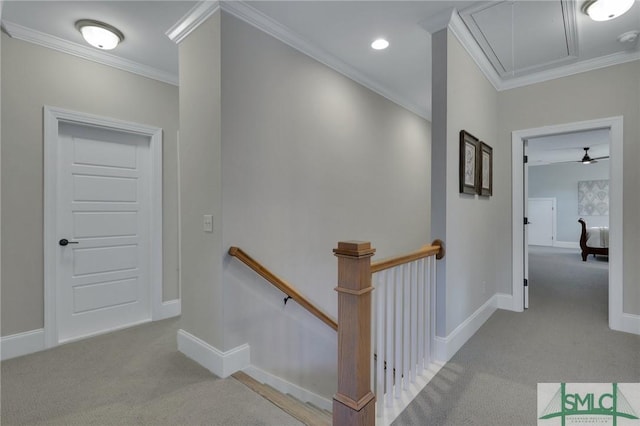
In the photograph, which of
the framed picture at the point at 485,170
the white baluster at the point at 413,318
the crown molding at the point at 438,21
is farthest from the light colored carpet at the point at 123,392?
the crown molding at the point at 438,21

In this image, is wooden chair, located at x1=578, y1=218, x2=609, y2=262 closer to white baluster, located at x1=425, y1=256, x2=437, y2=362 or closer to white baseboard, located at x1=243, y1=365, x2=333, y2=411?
white baluster, located at x1=425, y1=256, x2=437, y2=362

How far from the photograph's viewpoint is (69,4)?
221 cm

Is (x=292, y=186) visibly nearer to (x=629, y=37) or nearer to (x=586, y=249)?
(x=629, y=37)

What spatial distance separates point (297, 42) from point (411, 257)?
2.00m

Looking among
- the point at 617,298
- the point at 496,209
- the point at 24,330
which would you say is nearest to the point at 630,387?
the point at 617,298

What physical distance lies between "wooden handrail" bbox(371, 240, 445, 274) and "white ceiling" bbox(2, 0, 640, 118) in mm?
1715

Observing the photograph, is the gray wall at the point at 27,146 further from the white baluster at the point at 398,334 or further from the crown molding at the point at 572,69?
the crown molding at the point at 572,69

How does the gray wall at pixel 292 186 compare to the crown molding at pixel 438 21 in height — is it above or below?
below

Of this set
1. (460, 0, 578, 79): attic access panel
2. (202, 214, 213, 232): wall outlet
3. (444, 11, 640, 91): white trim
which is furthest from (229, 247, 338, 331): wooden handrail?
(460, 0, 578, 79): attic access panel

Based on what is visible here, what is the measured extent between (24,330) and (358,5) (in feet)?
11.8

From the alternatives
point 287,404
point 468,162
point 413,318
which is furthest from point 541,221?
point 287,404

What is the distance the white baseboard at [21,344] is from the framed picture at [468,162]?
3.67m

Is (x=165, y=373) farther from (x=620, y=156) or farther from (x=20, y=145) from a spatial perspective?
(x=620, y=156)

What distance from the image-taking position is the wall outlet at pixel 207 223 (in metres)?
2.19
